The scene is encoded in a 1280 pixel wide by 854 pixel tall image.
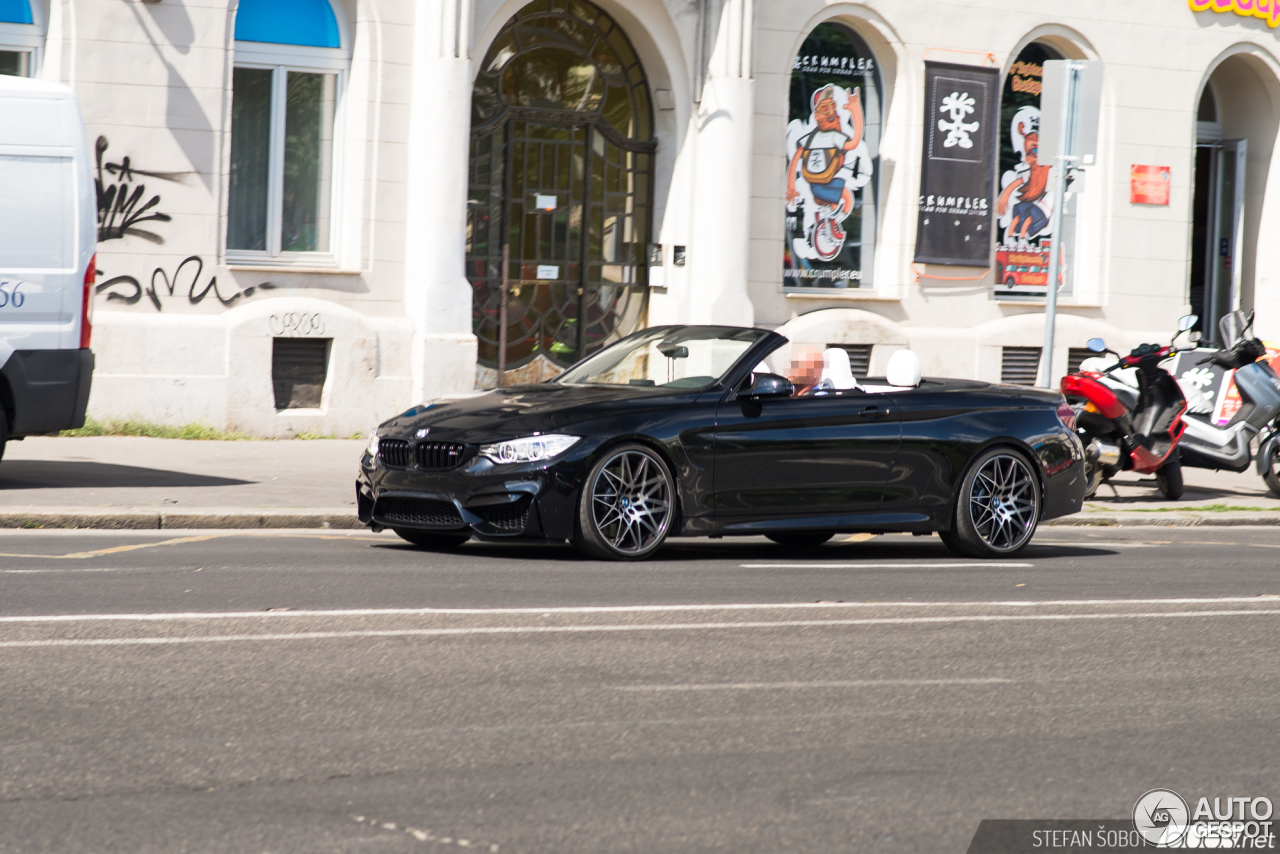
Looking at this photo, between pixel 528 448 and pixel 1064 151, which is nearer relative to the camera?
pixel 528 448

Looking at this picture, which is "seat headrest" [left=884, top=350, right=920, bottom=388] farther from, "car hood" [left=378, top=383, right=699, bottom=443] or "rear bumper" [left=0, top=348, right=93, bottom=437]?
"rear bumper" [left=0, top=348, right=93, bottom=437]

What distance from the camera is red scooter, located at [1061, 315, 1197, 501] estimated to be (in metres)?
13.8

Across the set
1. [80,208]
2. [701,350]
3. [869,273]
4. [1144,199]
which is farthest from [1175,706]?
[1144,199]

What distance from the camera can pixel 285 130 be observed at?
17453mm

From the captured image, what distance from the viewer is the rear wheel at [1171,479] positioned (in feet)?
48.0

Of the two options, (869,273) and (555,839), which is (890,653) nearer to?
(555,839)

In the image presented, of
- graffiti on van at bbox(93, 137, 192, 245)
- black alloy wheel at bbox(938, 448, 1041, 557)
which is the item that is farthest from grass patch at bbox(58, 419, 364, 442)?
black alloy wheel at bbox(938, 448, 1041, 557)

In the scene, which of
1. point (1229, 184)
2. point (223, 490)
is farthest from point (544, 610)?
point (1229, 184)

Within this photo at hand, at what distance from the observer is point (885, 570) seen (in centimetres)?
939

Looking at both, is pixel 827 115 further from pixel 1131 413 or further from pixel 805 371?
pixel 805 371

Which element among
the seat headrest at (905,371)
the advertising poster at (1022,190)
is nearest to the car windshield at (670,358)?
the seat headrest at (905,371)

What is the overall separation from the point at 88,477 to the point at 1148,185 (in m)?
15.3

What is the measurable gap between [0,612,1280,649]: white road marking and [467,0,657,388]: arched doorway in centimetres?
1159

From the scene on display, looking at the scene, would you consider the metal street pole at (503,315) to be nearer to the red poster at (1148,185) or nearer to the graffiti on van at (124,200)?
the graffiti on van at (124,200)
